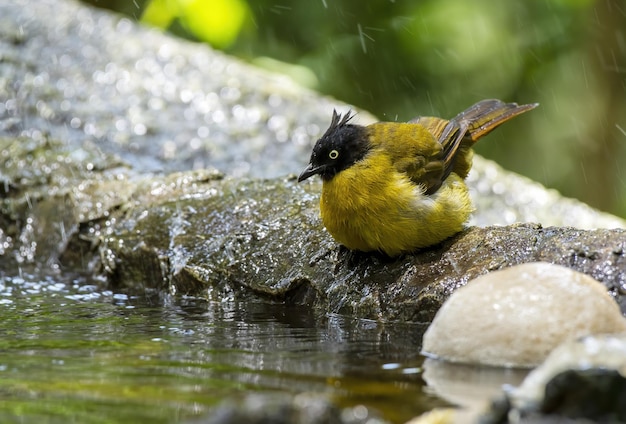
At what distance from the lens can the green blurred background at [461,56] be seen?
10.8 meters

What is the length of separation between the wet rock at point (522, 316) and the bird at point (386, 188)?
107cm

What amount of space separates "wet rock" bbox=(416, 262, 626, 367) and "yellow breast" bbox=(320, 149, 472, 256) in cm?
105

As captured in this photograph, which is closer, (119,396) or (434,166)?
(119,396)

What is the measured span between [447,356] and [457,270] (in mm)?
1013

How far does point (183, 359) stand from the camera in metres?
3.48

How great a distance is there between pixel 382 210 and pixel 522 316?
1307 millimetres

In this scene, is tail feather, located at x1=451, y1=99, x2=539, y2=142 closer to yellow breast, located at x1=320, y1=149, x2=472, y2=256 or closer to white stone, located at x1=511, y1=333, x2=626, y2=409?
yellow breast, located at x1=320, y1=149, x2=472, y2=256

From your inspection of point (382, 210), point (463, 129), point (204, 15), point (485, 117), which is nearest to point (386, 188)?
point (382, 210)

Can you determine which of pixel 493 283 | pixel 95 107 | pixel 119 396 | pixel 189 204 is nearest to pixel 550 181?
pixel 95 107

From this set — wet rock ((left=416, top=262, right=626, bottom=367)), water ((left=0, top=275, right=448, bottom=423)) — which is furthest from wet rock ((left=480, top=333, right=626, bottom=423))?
wet rock ((left=416, top=262, right=626, bottom=367))

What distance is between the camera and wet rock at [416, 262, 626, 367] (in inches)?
127

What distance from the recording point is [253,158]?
7801mm

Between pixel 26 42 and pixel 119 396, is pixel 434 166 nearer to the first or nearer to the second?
pixel 119 396

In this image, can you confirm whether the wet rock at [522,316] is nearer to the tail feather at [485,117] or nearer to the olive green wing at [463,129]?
the olive green wing at [463,129]
